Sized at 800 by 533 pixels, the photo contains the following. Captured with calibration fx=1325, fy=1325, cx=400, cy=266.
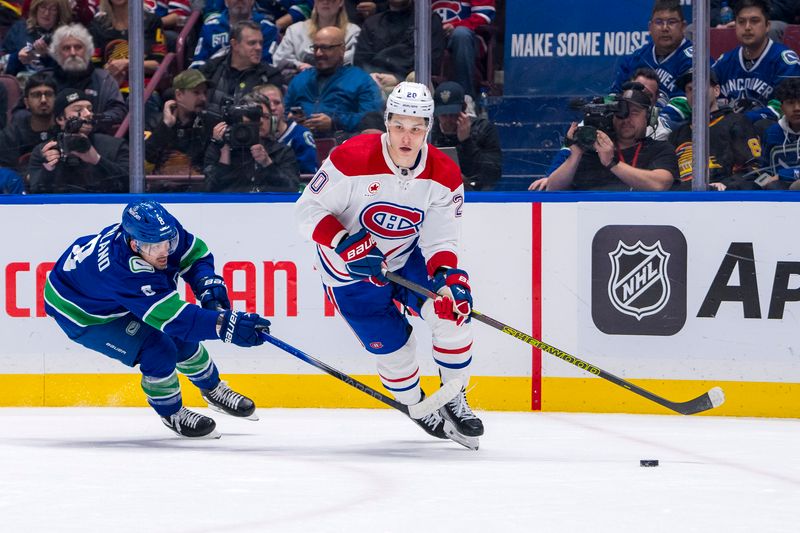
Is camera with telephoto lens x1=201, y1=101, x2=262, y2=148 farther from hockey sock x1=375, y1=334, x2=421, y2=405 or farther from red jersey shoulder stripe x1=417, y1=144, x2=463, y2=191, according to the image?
hockey sock x1=375, y1=334, x2=421, y2=405

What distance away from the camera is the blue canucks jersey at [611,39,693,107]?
5.30m

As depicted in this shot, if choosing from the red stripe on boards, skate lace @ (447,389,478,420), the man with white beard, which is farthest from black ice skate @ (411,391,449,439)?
the man with white beard

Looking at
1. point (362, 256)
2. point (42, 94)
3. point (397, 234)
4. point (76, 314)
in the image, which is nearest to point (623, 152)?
point (397, 234)

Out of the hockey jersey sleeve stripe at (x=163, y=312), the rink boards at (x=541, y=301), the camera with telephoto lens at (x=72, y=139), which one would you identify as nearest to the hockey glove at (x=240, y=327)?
the hockey jersey sleeve stripe at (x=163, y=312)

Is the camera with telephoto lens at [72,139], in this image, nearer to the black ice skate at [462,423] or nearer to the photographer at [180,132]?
the photographer at [180,132]

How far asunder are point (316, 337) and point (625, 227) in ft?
4.49

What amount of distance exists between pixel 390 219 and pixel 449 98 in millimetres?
1237

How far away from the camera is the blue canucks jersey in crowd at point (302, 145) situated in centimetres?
564

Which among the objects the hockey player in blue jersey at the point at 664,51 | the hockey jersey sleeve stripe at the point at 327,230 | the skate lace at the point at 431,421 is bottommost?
the skate lace at the point at 431,421

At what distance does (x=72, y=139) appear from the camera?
583cm

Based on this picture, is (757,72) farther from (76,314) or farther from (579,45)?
(76,314)

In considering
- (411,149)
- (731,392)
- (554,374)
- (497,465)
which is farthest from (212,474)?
(731,392)

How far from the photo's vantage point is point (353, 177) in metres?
4.38

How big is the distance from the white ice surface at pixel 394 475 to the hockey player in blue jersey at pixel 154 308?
192 millimetres
